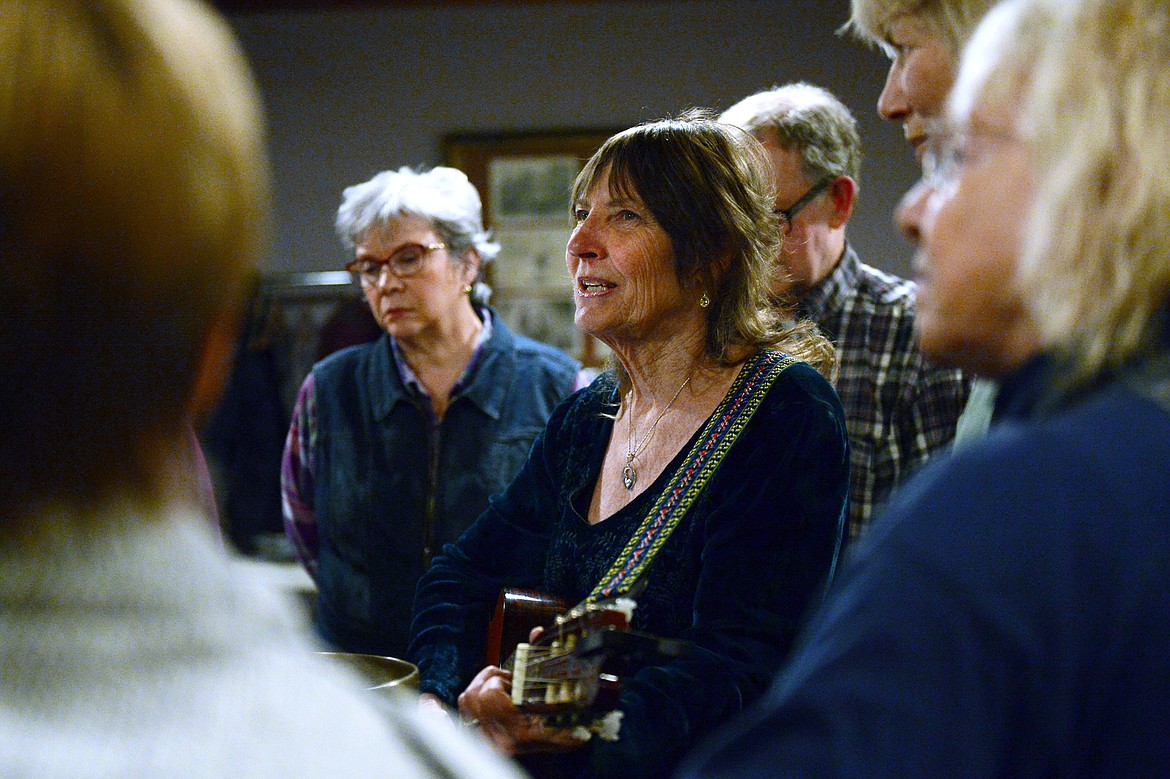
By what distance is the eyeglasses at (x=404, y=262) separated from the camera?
2816 millimetres

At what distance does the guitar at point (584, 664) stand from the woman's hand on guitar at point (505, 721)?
0.08 feet

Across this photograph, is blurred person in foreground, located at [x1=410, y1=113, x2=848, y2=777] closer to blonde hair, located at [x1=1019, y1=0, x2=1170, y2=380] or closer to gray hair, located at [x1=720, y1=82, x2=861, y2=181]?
gray hair, located at [x1=720, y1=82, x2=861, y2=181]

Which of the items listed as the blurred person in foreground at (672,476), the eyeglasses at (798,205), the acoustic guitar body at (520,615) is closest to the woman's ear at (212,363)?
the blurred person in foreground at (672,476)

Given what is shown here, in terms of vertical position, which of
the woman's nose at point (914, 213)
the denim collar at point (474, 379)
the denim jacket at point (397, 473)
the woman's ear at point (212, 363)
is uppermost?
the woman's nose at point (914, 213)

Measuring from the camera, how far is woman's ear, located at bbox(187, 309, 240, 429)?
0.61 meters

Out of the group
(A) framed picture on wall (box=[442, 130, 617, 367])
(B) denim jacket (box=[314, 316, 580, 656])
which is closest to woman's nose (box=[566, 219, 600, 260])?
(B) denim jacket (box=[314, 316, 580, 656])

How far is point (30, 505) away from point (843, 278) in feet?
6.41

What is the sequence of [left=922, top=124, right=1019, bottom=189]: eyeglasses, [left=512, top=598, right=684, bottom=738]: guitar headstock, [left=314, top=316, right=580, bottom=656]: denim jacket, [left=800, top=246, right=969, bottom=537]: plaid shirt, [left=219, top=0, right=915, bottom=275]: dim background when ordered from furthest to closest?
[left=219, top=0, right=915, bottom=275]: dim background, [left=314, top=316, right=580, bottom=656]: denim jacket, [left=800, top=246, right=969, bottom=537]: plaid shirt, [left=512, top=598, right=684, bottom=738]: guitar headstock, [left=922, top=124, right=1019, bottom=189]: eyeglasses

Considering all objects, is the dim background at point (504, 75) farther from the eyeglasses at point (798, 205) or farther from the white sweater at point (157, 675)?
the white sweater at point (157, 675)

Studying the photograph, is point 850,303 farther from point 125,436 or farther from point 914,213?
point 125,436

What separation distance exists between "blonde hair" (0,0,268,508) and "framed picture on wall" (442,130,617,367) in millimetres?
4337

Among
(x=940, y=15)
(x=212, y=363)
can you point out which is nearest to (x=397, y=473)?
(x=940, y=15)

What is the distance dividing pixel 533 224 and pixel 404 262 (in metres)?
2.17

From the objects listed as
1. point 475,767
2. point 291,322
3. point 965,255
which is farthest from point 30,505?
point 291,322
